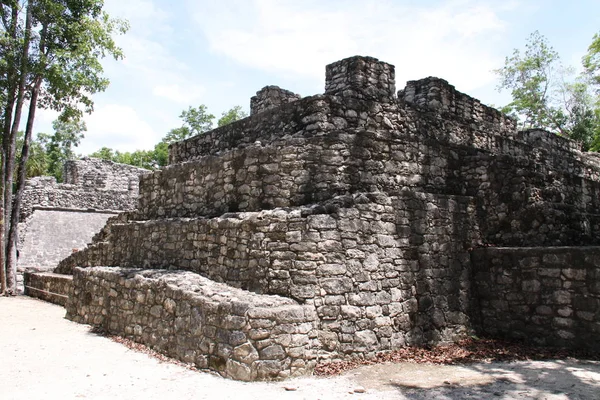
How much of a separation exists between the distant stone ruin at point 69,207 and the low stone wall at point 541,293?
13.4 meters

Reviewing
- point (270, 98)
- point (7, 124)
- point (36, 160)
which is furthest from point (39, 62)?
point (36, 160)

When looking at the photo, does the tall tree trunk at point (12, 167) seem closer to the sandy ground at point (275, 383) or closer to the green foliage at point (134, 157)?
the sandy ground at point (275, 383)

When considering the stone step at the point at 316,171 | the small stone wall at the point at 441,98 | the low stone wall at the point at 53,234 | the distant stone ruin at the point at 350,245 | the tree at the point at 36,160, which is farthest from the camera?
the tree at the point at 36,160

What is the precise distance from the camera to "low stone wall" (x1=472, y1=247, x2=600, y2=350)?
6793mm

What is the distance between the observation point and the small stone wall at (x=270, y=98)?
10234 millimetres

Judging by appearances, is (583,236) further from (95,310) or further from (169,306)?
(95,310)

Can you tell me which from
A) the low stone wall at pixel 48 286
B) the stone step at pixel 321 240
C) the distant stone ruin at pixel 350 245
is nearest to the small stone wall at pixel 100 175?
the low stone wall at pixel 48 286

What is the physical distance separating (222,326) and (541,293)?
16.1 feet

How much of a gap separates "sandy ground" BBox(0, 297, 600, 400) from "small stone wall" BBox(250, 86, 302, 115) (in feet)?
18.5

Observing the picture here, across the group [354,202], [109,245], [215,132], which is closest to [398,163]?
[354,202]

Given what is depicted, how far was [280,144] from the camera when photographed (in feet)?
25.9

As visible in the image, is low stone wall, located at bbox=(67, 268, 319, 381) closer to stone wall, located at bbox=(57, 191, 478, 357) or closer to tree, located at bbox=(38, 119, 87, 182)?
stone wall, located at bbox=(57, 191, 478, 357)

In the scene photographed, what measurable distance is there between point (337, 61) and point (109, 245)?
7.33m

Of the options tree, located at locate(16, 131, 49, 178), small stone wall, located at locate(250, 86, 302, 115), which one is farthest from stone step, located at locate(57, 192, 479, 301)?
tree, located at locate(16, 131, 49, 178)
